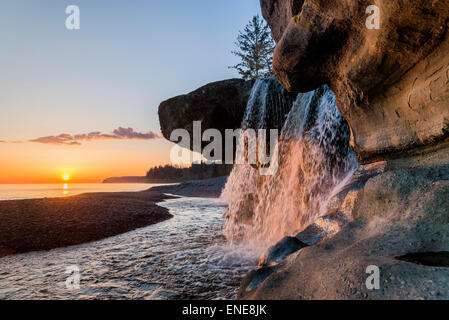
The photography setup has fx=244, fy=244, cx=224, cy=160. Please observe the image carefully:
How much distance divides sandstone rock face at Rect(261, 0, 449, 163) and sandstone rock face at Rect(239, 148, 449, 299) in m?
0.47

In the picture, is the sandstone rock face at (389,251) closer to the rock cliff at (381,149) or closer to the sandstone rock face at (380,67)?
the rock cliff at (381,149)

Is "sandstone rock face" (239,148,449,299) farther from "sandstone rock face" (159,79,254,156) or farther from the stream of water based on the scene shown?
"sandstone rock face" (159,79,254,156)

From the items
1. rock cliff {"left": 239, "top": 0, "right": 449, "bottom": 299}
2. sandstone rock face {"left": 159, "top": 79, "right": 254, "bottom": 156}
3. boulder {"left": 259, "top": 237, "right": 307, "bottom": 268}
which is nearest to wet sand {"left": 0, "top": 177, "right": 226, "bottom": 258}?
sandstone rock face {"left": 159, "top": 79, "right": 254, "bottom": 156}

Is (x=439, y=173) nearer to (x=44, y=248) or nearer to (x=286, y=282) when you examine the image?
(x=286, y=282)

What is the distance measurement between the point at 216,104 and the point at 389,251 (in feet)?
35.5

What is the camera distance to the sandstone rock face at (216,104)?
40.2 ft

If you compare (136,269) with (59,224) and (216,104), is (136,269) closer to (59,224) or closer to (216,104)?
(59,224)

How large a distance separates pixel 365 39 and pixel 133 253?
6.39m

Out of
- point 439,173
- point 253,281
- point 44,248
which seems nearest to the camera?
point 439,173

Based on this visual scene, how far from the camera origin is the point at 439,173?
2.80 m

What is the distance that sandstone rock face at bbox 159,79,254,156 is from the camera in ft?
40.2

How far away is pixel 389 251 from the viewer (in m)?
2.28

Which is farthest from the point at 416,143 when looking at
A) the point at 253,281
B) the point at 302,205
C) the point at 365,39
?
the point at 302,205

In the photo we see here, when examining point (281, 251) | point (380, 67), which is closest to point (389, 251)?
point (281, 251)
